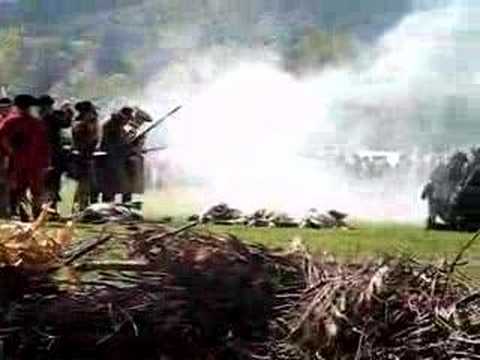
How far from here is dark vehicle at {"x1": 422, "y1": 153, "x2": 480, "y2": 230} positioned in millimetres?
20516

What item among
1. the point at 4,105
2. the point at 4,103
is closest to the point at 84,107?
the point at 4,103

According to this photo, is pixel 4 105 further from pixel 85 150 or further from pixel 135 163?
pixel 135 163

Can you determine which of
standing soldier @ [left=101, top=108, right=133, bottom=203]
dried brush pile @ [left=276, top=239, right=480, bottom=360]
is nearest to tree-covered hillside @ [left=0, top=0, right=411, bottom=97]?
standing soldier @ [left=101, top=108, right=133, bottom=203]

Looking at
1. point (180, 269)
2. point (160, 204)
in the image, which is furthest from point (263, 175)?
point (180, 269)

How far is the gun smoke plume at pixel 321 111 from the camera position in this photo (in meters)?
29.1

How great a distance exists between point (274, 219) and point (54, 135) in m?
3.21

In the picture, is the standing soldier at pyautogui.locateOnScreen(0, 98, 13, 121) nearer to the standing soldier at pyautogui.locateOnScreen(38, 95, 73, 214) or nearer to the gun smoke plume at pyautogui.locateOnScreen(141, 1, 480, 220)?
the standing soldier at pyautogui.locateOnScreen(38, 95, 73, 214)

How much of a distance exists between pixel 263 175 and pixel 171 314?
2350cm

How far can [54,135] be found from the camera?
19484 millimetres

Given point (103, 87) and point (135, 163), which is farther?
point (103, 87)

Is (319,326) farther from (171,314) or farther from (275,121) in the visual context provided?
(275,121)

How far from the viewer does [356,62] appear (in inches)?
1454

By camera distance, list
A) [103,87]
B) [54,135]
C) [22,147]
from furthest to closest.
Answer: [103,87]
[54,135]
[22,147]

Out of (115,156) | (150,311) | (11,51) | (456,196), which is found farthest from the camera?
(11,51)
